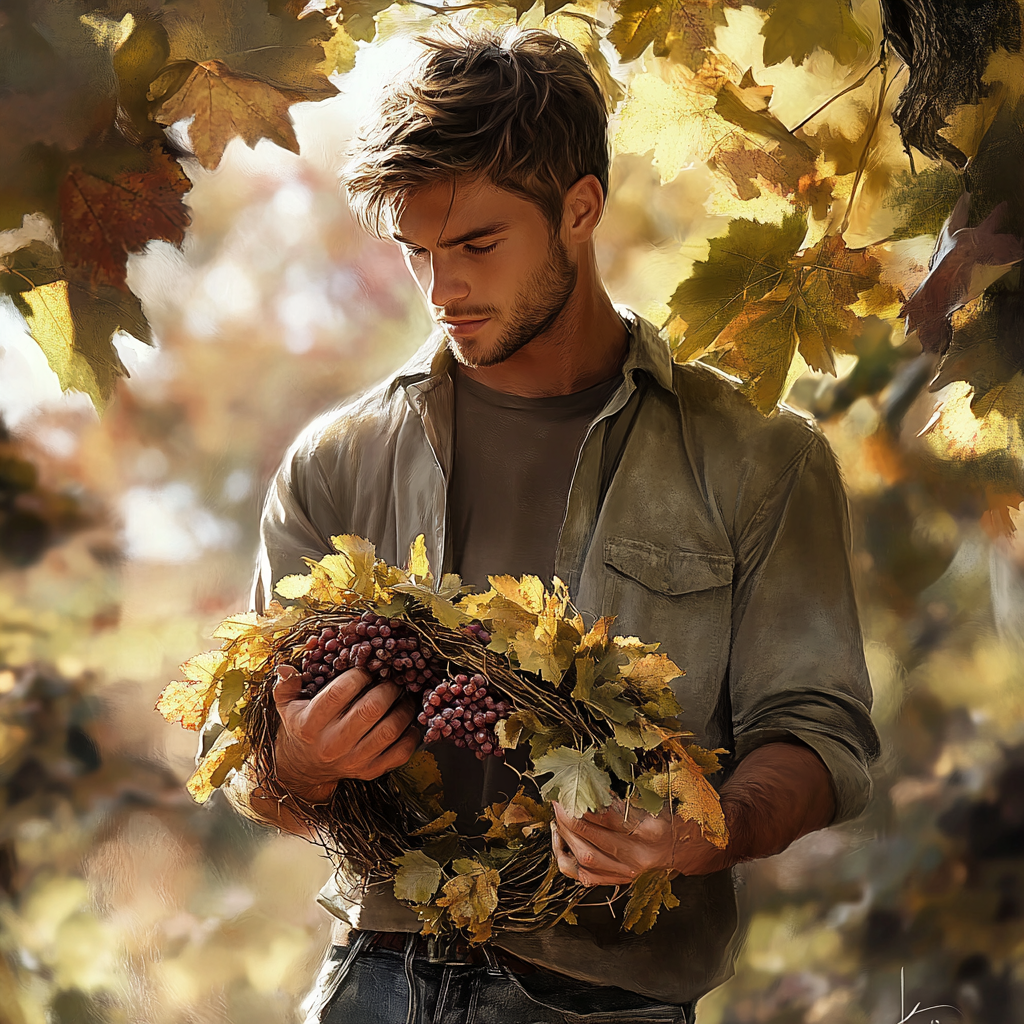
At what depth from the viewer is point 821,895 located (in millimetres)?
1071

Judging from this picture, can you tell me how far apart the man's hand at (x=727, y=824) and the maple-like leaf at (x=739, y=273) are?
0.35 meters

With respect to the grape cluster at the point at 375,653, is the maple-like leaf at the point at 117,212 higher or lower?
higher

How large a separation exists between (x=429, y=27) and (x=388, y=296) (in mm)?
245

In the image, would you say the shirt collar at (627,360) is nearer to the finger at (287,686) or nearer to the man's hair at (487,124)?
the man's hair at (487,124)

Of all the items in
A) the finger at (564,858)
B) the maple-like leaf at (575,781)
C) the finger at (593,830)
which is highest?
the maple-like leaf at (575,781)

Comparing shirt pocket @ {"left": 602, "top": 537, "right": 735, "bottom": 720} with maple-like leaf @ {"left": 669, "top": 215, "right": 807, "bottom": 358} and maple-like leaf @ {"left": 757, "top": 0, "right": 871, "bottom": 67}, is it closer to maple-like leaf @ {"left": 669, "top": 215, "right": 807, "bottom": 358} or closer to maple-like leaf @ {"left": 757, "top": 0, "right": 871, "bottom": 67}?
maple-like leaf @ {"left": 669, "top": 215, "right": 807, "bottom": 358}

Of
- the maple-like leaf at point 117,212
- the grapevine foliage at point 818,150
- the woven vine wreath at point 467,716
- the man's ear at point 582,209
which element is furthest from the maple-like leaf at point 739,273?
the maple-like leaf at point 117,212

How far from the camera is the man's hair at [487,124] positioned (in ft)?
2.99

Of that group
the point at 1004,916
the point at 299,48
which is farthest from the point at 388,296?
the point at 1004,916

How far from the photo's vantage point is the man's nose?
93 centimetres

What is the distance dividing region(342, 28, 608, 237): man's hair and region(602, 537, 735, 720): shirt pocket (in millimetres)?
278

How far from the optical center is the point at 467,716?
0.79 metres

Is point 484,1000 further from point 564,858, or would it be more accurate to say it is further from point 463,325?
point 463,325
